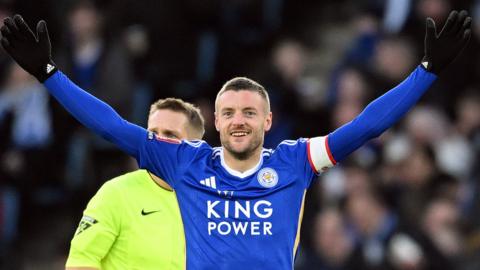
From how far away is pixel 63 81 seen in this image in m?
5.89

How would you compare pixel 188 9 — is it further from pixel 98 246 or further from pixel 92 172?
pixel 98 246

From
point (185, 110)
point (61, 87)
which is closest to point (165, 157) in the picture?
point (61, 87)

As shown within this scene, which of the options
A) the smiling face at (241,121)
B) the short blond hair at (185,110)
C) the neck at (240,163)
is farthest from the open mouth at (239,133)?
the short blond hair at (185,110)

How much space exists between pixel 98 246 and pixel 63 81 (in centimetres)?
100

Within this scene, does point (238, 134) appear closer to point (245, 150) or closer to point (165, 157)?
point (245, 150)

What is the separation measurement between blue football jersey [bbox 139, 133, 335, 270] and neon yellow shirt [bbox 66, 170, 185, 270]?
559 millimetres

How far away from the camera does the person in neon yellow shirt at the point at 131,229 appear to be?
6.30m

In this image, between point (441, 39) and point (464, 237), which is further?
point (464, 237)

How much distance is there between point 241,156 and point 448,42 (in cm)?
120

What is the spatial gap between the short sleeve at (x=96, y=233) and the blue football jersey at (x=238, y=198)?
22.8 inches

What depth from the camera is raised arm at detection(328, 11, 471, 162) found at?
567 cm

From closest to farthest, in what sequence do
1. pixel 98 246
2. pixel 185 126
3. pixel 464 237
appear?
pixel 98 246, pixel 185 126, pixel 464 237

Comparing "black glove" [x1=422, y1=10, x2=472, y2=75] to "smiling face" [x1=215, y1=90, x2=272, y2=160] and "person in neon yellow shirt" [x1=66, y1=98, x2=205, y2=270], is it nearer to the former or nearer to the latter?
"smiling face" [x1=215, y1=90, x2=272, y2=160]

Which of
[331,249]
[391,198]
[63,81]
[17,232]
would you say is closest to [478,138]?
[391,198]
